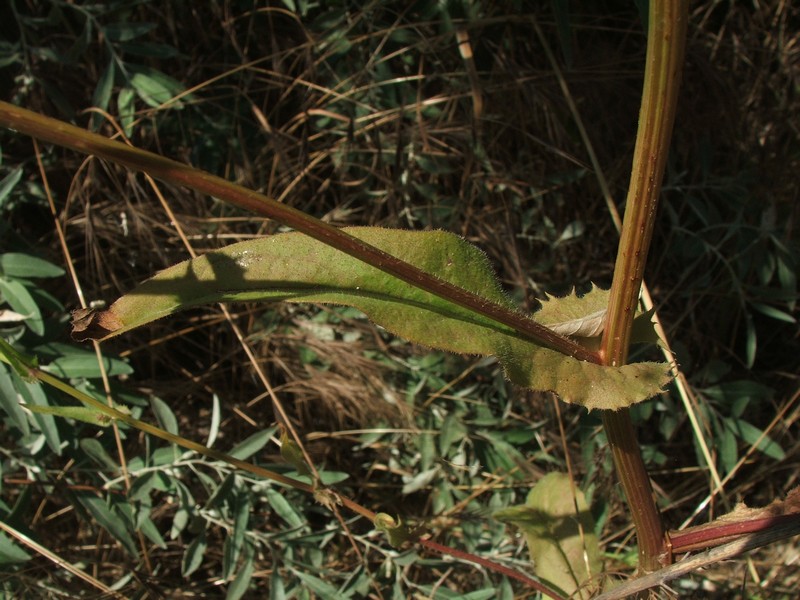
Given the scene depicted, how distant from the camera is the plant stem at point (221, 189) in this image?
476mm

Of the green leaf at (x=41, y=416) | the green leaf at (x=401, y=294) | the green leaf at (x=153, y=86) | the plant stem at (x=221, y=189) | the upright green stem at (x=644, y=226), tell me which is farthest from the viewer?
the green leaf at (x=153, y=86)

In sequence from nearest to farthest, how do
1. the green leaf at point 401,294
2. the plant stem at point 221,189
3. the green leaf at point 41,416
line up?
the plant stem at point 221,189 < the green leaf at point 401,294 < the green leaf at point 41,416

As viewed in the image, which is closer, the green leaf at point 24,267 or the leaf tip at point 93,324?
the leaf tip at point 93,324

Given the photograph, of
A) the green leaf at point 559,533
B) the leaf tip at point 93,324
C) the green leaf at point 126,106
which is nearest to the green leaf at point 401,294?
the leaf tip at point 93,324

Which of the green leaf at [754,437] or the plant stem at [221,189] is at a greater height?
the plant stem at [221,189]

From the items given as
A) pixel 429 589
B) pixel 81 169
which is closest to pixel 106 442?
pixel 81 169

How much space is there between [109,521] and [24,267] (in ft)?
1.61

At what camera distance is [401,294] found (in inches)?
31.7

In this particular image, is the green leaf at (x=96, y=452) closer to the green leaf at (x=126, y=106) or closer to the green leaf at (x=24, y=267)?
the green leaf at (x=24, y=267)

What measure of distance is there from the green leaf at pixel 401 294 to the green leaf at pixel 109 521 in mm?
766

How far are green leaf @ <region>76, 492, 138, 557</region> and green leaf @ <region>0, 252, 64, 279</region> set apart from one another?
1.40 feet

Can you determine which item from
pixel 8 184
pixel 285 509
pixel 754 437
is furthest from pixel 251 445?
pixel 754 437

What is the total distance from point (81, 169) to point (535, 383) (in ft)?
3.83

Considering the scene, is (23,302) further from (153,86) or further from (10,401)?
(153,86)
